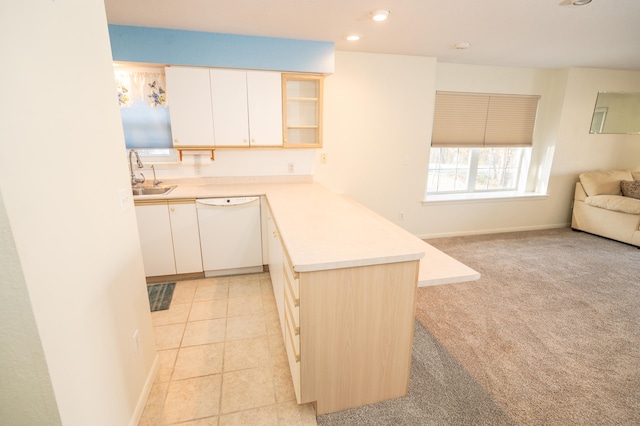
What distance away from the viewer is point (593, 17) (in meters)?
2.38

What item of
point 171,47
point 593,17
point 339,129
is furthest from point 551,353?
point 171,47

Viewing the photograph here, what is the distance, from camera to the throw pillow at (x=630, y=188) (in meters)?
4.27

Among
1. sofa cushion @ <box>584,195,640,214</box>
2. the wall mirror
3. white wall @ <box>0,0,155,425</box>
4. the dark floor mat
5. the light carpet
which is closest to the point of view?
white wall @ <box>0,0,155,425</box>

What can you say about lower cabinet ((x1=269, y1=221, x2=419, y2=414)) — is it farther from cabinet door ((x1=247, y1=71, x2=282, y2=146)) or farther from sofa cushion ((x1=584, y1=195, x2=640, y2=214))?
sofa cushion ((x1=584, y1=195, x2=640, y2=214))

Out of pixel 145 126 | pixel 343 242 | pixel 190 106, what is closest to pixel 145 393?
pixel 343 242

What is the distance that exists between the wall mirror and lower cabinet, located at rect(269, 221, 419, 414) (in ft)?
17.0

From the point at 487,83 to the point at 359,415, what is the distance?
4419mm

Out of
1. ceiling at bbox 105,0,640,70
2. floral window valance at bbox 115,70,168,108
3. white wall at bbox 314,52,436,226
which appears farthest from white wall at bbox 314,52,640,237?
floral window valance at bbox 115,70,168,108

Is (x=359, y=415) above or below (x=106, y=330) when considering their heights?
below

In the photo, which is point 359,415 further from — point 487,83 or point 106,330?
point 487,83

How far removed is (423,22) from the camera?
8.23 feet

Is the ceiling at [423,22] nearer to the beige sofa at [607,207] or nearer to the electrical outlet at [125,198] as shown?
the electrical outlet at [125,198]

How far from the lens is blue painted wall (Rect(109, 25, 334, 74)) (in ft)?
8.77

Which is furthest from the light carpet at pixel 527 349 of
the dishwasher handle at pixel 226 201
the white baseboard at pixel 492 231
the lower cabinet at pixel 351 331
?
the dishwasher handle at pixel 226 201
